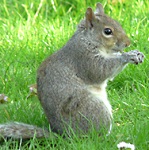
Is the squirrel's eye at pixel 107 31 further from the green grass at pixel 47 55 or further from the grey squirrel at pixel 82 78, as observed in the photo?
the green grass at pixel 47 55

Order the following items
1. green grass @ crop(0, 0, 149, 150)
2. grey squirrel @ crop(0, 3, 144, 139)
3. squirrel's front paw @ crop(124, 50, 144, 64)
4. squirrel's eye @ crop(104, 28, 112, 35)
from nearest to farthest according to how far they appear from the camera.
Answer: green grass @ crop(0, 0, 149, 150) → grey squirrel @ crop(0, 3, 144, 139) → squirrel's front paw @ crop(124, 50, 144, 64) → squirrel's eye @ crop(104, 28, 112, 35)

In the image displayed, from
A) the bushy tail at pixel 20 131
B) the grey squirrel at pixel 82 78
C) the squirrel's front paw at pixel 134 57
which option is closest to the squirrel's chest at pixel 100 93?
the grey squirrel at pixel 82 78

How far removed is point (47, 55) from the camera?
531 centimetres

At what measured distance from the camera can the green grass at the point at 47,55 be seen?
148 inches

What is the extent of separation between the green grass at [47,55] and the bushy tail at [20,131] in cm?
5

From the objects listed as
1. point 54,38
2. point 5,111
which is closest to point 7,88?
point 5,111

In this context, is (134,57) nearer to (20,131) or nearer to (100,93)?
(100,93)

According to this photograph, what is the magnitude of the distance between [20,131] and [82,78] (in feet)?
1.90

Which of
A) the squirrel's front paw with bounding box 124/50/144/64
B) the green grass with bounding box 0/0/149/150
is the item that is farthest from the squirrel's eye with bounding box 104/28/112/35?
the green grass with bounding box 0/0/149/150

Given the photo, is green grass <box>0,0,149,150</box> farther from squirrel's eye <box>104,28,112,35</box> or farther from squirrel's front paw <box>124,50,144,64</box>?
squirrel's eye <box>104,28,112,35</box>

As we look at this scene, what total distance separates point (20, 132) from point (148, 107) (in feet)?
3.39

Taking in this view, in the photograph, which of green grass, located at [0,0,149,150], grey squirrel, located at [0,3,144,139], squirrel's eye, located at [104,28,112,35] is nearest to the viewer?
green grass, located at [0,0,149,150]

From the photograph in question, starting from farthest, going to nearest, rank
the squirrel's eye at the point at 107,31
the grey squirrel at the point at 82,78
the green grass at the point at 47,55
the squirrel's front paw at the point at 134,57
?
the squirrel's eye at the point at 107,31
the squirrel's front paw at the point at 134,57
the grey squirrel at the point at 82,78
the green grass at the point at 47,55

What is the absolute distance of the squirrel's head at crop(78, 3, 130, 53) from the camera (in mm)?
4117
